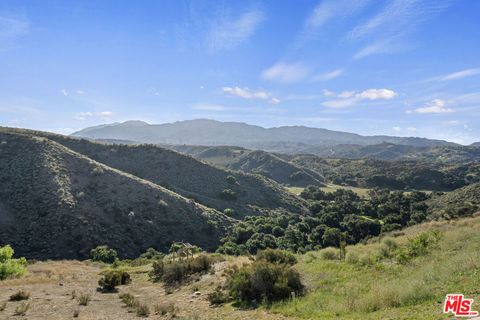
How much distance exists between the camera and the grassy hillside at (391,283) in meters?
10.0

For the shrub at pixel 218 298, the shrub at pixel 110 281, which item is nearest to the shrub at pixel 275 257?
the shrub at pixel 218 298

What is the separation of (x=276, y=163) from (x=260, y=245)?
9615 cm

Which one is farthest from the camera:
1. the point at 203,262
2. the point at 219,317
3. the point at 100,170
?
the point at 100,170

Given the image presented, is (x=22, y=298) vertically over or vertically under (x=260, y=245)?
over

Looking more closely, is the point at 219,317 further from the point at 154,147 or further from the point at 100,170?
the point at 154,147

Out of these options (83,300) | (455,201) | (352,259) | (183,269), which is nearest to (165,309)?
(83,300)

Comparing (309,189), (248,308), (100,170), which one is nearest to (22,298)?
(248,308)

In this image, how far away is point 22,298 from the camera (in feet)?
55.5

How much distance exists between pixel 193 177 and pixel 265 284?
201ft

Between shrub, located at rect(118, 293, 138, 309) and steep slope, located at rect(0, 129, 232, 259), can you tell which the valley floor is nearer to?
shrub, located at rect(118, 293, 138, 309)

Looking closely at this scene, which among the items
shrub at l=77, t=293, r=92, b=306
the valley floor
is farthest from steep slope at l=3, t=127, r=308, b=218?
shrub at l=77, t=293, r=92, b=306

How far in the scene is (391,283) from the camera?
40.4 ft

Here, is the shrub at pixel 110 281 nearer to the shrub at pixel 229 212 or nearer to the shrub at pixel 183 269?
the shrub at pixel 183 269

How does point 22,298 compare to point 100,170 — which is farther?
point 100,170
